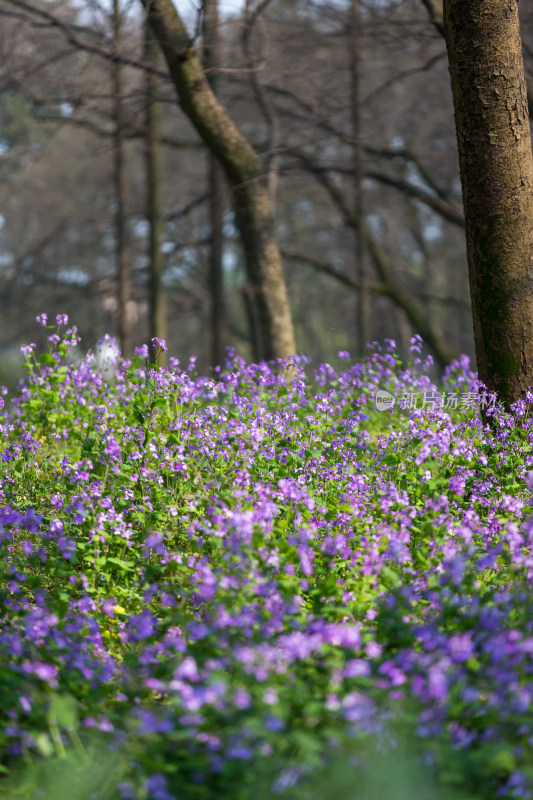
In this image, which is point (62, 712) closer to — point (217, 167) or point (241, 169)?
point (241, 169)

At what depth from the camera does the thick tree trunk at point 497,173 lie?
19.3 feet

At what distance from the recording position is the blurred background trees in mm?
13602

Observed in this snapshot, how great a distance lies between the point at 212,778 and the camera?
9.25ft

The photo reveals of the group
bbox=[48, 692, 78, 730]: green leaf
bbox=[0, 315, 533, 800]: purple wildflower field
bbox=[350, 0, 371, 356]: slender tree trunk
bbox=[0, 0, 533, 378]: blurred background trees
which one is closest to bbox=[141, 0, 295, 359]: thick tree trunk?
bbox=[0, 0, 533, 378]: blurred background trees

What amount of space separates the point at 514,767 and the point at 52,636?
1.87 meters

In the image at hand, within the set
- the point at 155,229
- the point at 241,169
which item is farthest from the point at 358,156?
the point at 241,169

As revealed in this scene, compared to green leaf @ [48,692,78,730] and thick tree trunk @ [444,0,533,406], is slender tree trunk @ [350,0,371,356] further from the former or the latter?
green leaf @ [48,692,78,730]

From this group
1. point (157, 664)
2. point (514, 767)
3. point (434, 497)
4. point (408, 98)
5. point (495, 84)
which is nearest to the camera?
point (514, 767)

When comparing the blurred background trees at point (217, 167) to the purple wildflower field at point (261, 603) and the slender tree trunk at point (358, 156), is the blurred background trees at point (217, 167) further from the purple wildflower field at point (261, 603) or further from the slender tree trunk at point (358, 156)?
the purple wildflower field at point (261, 603)

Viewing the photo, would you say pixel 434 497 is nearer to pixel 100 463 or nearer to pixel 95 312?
pixel 100 463

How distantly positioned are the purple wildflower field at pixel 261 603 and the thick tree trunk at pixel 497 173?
534mm


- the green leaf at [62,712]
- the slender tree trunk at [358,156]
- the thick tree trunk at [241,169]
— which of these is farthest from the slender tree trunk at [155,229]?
the green leaf at [62,712]

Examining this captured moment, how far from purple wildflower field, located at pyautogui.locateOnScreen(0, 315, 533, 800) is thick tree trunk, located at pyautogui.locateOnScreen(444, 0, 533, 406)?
53 centimetres

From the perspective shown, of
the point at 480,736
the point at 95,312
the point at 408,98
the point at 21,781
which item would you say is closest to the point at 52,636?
the point at 21,781
